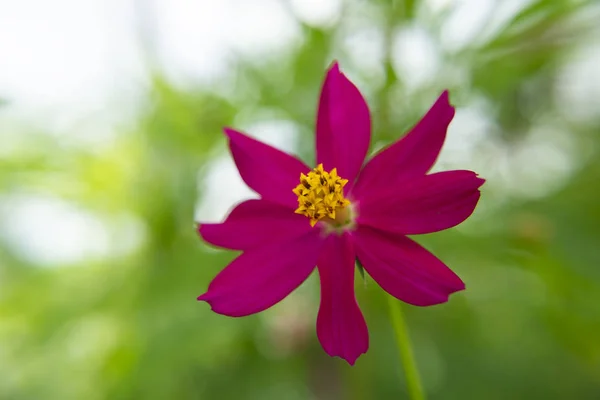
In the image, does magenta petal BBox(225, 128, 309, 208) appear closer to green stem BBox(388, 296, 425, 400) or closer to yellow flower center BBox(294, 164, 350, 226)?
yellow flower center BBox(294, 164, 350, 226)

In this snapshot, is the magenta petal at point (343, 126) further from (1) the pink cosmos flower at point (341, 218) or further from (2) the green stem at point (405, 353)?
(2) the green stem at point (405, 353)

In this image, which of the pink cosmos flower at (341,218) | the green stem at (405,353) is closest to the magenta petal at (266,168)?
the pink cosmos flower at (341,218)

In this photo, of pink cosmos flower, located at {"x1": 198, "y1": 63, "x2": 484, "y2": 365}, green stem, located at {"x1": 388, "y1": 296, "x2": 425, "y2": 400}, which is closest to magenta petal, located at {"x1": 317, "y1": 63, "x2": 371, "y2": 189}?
pink cosmos flower, located at {"x1": 198, "y1": 63, "x2": 484, "y2": 365}

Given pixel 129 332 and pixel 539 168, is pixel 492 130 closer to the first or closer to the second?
pixel 539 168

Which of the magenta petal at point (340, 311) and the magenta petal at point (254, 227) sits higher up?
the magenta petal at point (254, 227)
